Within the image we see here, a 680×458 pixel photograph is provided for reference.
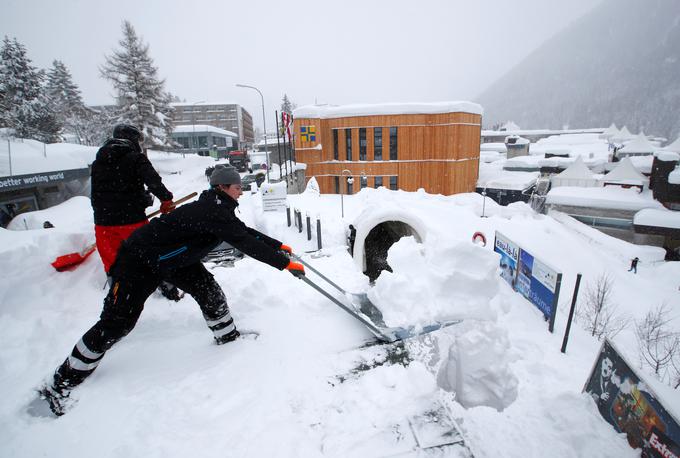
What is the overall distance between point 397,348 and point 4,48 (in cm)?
3915

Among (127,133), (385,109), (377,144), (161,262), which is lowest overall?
(161,262)

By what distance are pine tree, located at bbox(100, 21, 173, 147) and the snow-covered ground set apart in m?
31.5

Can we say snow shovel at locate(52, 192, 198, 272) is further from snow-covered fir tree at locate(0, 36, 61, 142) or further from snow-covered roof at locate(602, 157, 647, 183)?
snow-covered roof at locate(602, 157, 647, 183)

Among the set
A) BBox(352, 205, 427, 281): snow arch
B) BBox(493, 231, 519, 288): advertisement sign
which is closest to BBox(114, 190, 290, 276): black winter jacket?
BBox(352, 205, 427, 281): snow arch

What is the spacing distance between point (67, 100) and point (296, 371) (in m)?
59.2

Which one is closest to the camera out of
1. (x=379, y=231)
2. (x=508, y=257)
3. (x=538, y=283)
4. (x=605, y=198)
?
(x=538, y=283)

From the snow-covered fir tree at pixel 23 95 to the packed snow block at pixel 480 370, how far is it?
34.7 m

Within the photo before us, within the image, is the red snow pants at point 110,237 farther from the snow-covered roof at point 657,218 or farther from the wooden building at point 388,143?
the snow-covered roof at point 657,218

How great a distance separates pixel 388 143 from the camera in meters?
25.5

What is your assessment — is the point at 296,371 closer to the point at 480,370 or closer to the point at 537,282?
the point at 480,370

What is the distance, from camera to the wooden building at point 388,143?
2502cm

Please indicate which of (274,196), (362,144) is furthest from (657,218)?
(274,196)

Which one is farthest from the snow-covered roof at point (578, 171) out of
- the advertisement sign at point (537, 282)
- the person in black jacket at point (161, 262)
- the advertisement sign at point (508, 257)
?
the person in black jacket at point (161, 262)

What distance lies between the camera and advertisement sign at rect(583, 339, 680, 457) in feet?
6.94
